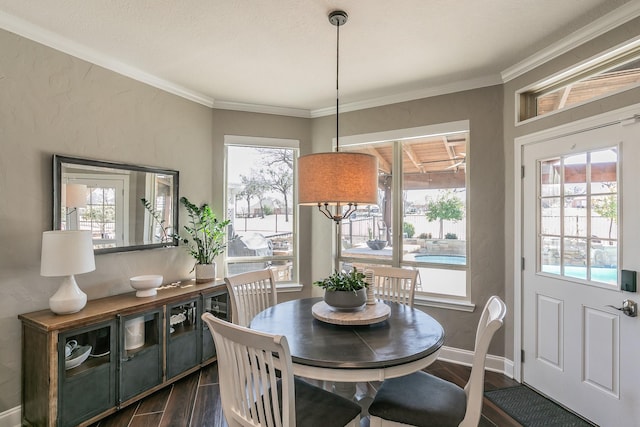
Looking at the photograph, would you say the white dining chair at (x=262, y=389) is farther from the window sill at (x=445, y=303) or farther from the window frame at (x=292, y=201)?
the window frame at (x=292, y=201)

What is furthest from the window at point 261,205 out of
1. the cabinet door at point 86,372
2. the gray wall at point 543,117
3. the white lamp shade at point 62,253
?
the gray wall at point 543,117

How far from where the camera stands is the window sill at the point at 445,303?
3137 mm

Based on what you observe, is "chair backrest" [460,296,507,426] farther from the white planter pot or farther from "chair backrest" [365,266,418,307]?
the white planter pot

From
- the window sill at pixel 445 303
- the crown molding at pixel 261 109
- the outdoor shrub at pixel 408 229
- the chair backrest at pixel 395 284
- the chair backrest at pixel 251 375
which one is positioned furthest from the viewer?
the crown molding at pixel 261 109

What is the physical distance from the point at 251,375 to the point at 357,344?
552mm

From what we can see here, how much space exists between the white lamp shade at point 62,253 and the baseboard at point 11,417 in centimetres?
96

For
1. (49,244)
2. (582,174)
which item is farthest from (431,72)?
(49,244)

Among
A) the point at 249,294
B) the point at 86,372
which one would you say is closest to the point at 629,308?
the point at 249,294

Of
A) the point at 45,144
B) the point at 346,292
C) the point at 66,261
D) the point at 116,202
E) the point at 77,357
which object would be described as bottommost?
the point at 77,357

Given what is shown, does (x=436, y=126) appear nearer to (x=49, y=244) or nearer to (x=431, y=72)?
(x=431, y=72)

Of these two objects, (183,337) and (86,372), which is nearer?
(86,372)

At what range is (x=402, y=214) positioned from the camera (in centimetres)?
355

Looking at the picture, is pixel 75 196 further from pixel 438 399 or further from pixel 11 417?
pixel 438 399

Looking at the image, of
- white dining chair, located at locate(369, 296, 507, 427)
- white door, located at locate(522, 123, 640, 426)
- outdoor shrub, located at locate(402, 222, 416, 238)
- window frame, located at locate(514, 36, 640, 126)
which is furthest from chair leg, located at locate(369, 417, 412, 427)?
window frame, located at locate(514, 36, 640, 126)
